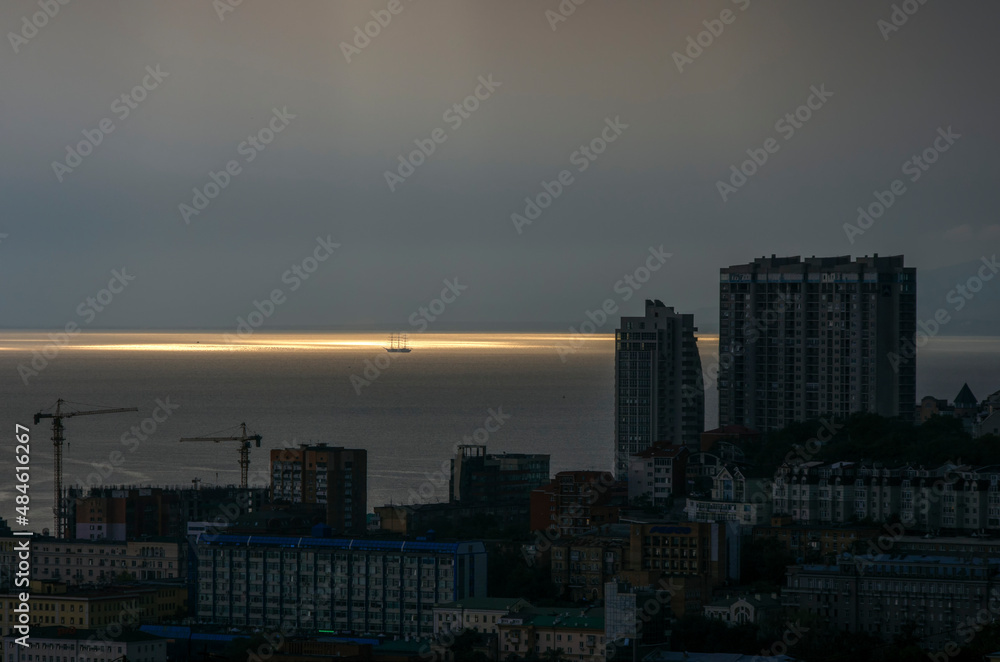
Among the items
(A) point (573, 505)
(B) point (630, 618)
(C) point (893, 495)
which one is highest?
(C) point (893, 495)

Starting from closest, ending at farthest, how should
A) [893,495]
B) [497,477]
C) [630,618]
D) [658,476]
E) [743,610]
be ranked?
[630,618] < [743,610] < [893,495] < [658,476] < [497,477]

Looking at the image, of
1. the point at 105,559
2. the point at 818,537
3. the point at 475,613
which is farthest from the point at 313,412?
the point at 475,613

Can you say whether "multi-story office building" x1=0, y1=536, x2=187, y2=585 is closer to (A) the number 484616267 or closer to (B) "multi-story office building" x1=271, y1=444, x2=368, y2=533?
(A) the number 484616267

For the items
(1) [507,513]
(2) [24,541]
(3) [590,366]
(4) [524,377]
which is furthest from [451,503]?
(3) [590,366]

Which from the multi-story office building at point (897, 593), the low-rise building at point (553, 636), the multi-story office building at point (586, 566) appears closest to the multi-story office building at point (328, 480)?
the multi-story office building at point (586, 566)

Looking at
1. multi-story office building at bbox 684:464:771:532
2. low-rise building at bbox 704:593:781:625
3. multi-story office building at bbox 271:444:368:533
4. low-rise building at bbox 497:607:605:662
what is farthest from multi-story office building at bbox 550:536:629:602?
multi-story office building at bbox 271:444:368:533

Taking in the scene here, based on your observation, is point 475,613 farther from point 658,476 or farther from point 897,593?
point 658,476

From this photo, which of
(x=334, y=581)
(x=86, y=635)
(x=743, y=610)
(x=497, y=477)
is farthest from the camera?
(x=497, y=477)

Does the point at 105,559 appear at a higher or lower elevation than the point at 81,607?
higher
